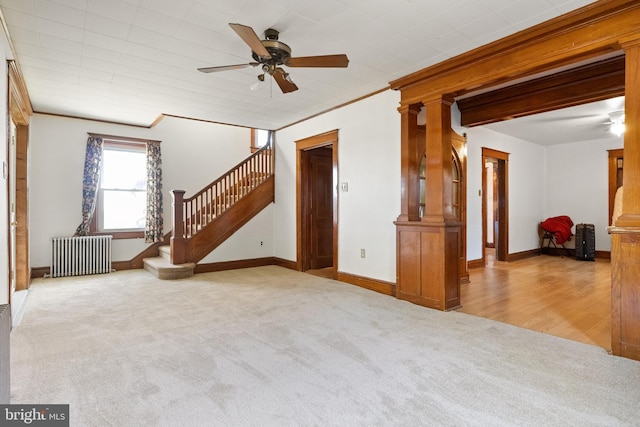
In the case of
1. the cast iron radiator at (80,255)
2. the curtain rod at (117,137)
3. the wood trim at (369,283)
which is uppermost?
the curtain rod at (117,137)

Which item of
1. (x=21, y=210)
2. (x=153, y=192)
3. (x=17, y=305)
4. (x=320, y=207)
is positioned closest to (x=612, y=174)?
(x=320, y=207)

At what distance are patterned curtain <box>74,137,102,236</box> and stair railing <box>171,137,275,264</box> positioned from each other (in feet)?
4.77

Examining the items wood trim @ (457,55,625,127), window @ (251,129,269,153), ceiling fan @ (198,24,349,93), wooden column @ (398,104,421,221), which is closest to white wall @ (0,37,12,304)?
ceiling fan @ (198,24,349,93)

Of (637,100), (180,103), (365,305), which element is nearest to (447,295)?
(365,305)

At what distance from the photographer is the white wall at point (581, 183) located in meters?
7.46

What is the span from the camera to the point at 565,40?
110 inches

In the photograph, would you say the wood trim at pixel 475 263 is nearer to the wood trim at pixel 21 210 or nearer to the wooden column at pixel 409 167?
the wooden column at pixel 409 167

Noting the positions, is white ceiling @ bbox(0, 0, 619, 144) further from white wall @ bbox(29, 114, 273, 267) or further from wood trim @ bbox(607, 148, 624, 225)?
wood trim @ bbox(607, 148, 624, 225)

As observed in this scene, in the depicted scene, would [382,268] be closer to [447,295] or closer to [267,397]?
[447,295]

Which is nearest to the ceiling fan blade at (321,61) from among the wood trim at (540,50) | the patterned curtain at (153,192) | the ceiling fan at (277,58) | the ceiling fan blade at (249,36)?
the ceiling fan at (277,58)

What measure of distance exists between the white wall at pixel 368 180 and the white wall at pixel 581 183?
5822mm

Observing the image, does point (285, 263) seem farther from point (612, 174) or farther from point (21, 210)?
point (612, 174)

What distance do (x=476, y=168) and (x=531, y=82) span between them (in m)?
1.91

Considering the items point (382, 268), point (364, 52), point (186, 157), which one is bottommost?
point (382, 268)
